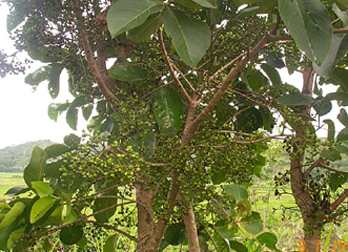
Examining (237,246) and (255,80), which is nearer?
(255,80)

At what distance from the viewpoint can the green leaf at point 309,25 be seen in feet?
2.18

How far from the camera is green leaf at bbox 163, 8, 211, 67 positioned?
74 centimetres

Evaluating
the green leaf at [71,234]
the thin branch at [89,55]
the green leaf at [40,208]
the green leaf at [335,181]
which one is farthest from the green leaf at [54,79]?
the green leaf at [335,181]

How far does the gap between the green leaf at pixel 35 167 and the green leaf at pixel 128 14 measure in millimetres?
427

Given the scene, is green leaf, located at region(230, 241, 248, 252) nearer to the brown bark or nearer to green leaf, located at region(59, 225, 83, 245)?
the brown bark

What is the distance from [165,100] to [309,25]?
1.52 ft

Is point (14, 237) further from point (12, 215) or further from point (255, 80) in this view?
point (255, 80)

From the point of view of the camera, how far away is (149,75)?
1127 millimetres

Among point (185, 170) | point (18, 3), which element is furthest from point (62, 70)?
point (185, 170)

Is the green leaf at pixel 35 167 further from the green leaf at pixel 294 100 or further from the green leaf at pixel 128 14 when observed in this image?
the green leaf at pixel 294 100

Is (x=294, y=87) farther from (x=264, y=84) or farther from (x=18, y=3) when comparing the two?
(x=18, y=3)

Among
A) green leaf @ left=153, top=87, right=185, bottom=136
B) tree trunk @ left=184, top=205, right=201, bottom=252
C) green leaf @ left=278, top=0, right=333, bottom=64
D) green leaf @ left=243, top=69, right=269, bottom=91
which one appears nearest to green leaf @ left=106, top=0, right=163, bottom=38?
green leaf @ left=278, top=0, right=333, bottom=64

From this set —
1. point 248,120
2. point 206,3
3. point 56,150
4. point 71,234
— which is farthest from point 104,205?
point 206,3

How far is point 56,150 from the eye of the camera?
1.17 meters
